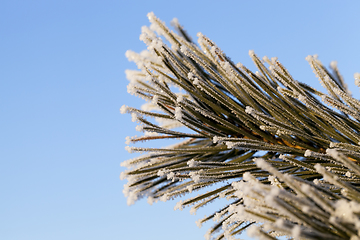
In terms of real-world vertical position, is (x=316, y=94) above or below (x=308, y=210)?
above

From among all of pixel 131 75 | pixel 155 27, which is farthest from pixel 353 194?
pixel 131 75

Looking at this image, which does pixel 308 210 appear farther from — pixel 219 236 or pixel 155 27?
pixel 155 27

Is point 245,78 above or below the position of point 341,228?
above

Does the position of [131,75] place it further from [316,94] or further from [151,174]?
[316,94]

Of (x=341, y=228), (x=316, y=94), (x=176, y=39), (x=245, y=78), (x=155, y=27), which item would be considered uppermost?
(x=155, y=27)

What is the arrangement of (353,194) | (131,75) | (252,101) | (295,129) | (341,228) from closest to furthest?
(341,228) < (353,194) < (295,129) < (252,101) < (131,75)

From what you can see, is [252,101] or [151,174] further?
[151,174]

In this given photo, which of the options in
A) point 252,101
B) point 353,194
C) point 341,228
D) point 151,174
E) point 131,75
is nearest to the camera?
point 341,228

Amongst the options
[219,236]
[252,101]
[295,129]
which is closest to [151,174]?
[219,236]

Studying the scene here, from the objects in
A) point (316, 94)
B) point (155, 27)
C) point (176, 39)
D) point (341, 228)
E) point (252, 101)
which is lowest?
point (341, 228)
